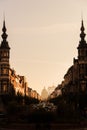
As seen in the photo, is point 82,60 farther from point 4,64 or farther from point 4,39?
point 4,39

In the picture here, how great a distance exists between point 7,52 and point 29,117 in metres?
87.9

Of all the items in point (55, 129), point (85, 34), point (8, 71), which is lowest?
point (55, 129)

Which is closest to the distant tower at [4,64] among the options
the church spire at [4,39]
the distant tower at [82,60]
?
the church spire at [4,39]

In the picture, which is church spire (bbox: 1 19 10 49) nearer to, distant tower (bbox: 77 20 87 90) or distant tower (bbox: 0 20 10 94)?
distant tower (bbox: 0 20 10 94)

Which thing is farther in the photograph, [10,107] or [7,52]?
[7,52]

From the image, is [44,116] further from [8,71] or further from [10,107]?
[8,71]

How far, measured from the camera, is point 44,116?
354ft

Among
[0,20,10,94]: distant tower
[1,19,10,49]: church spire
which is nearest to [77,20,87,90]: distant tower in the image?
[0,20,10,94]: distant tower

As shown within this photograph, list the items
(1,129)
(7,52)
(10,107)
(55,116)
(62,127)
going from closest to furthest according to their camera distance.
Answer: (1,129)
(62,127)
(55,116)
(10,107)
(7,52)

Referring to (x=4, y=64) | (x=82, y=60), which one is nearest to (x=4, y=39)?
(x=4, y=64)

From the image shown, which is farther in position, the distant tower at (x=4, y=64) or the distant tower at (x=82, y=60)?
the distant tower at (x=82, y=60)

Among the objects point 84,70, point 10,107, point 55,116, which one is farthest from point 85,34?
point 55,116

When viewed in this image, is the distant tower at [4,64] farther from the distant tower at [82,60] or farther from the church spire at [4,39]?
the distant tower at [82,60]

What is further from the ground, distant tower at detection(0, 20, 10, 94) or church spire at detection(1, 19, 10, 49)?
church spire at detection(1, 19, 10, 49)
